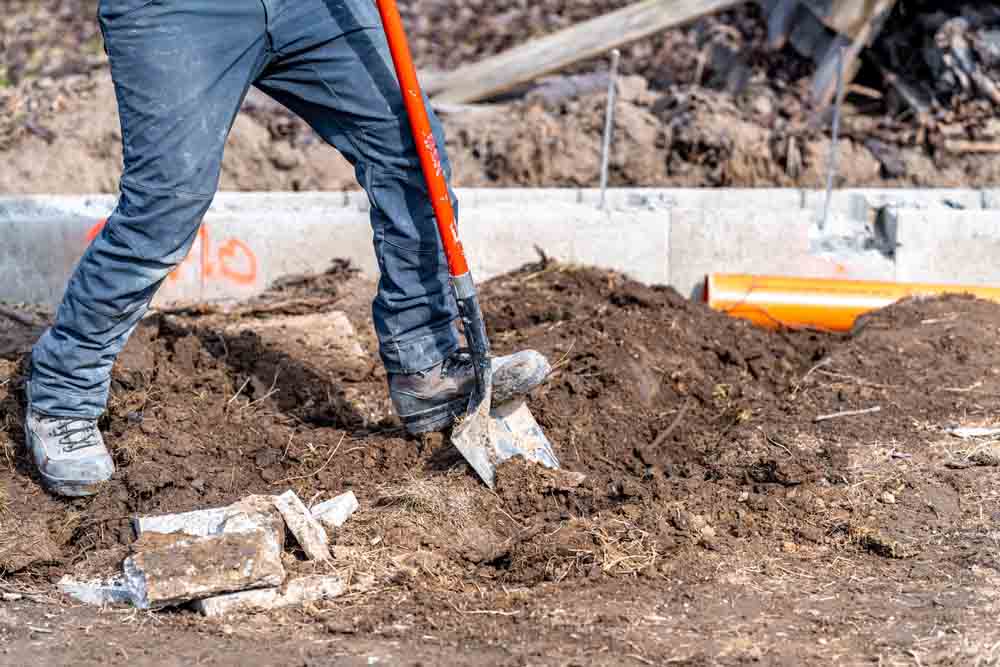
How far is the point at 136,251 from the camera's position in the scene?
361 cm

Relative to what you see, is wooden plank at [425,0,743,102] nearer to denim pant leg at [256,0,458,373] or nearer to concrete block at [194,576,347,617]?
denim pant leg at [256,0,458,373]

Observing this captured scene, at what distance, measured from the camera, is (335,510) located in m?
3.72

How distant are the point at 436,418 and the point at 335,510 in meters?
0.60

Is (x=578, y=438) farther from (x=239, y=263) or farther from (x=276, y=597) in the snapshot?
(x=239, y=263)

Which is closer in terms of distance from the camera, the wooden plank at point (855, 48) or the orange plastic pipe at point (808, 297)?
the orange plastic pipe at point (808, 297)

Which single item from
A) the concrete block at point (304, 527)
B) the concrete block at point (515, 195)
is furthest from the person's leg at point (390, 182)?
the concrete block at point (515, 195)

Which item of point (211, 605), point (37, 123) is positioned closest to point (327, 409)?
point (211, 605)

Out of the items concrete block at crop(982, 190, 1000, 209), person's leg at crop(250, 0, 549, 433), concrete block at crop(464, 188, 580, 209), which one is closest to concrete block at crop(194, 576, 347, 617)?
person's leg at crop(250, 0, 549, 433)

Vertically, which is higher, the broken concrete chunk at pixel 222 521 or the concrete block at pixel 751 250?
the concrete block at pixel 751 250

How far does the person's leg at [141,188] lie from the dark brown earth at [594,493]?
26 centimetres

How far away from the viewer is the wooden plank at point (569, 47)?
8.37m

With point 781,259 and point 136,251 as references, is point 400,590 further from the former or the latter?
point 781,259

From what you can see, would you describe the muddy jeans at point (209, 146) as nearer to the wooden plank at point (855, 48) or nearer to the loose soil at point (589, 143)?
the loose soil at point (589, 143)

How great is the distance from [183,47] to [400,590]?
1.66 metres
